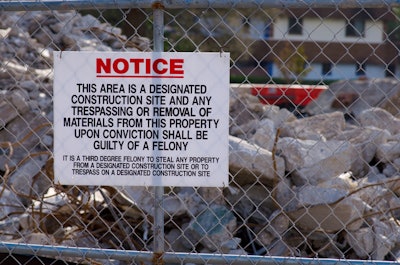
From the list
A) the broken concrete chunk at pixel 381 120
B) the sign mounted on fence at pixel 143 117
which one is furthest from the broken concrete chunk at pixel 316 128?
the sign mounted on fence at pixel 143 117

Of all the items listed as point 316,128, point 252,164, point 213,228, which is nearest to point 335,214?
point 252,164

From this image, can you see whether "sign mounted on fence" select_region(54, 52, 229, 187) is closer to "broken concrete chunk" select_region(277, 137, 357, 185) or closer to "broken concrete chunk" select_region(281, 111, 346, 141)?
"broken concrete chunk" select_region(277, 137, 357, 185)

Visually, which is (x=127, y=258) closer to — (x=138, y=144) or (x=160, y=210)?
(x=160, y=210)

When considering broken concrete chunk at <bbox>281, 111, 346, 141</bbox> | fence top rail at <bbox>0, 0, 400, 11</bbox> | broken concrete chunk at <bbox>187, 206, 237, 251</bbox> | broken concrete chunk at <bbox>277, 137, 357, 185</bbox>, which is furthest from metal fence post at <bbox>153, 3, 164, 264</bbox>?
broken concrete chunk at <bbox>281, 111, 346, 141</bbox>

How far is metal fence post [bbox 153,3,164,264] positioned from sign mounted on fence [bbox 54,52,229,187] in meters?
0.05

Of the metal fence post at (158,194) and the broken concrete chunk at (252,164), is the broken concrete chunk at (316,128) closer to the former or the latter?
the broken concrete chunk at (252,164)

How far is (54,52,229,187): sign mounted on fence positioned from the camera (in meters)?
2.93

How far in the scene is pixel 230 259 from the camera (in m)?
2.97

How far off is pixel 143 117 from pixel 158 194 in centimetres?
34

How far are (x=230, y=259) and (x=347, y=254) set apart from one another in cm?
179

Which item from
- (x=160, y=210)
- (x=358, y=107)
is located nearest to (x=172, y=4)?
(x=160, y=210)

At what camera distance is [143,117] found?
2.95 m

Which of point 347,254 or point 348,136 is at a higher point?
point 348,136

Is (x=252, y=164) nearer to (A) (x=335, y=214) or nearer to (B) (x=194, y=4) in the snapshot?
(A) (x=335, y=214)
